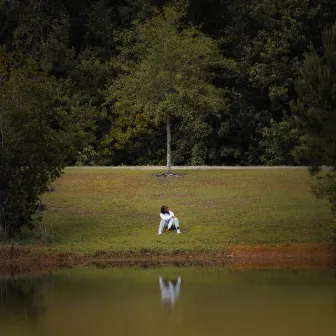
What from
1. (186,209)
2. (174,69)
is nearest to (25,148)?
(186,209)

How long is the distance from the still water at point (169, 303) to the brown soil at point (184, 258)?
39.1 inches

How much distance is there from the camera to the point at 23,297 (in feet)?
80.7

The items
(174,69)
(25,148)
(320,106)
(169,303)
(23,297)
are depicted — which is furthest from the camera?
(174,69)

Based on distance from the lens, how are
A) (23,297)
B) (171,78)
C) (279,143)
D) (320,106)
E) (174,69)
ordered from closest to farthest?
(23,297), (320,106), (171,78), (174,69), (279,143)

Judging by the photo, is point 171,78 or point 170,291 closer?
point 170,291

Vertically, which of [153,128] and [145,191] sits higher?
[153,128]

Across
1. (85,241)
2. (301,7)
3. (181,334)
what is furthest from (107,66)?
(181,334)

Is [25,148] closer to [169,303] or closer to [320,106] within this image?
[169,303]

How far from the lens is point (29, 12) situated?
5650 centimetres

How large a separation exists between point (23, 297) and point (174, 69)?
22581mm

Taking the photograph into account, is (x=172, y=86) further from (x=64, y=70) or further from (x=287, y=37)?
(x=64, y=70)

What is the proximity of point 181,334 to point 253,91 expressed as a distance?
121 feet

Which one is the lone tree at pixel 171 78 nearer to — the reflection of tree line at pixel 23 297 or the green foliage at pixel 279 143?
the green foliage at pixel 279 143

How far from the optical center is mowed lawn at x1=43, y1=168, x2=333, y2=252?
3106 centimetres
